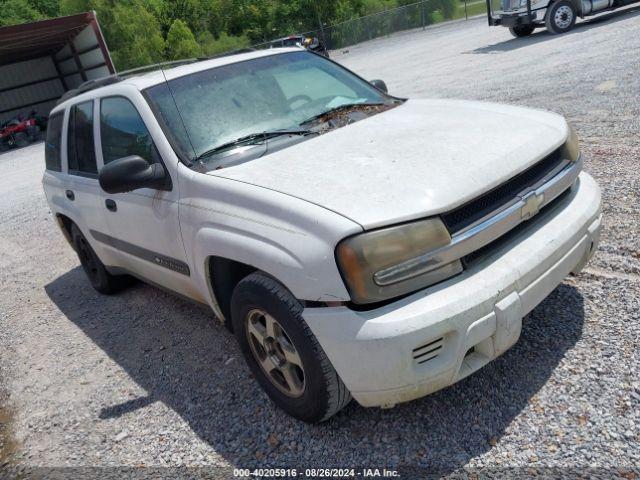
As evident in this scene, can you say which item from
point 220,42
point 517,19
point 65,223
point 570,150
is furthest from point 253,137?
point 220,42

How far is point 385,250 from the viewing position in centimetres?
221

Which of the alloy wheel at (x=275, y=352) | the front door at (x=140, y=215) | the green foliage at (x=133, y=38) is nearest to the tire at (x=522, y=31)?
the front door at (x=140, y=215)

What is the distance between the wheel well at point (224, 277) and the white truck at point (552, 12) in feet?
46.9

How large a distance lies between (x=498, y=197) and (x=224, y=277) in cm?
146

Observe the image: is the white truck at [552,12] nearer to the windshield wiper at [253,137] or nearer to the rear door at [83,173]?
the rear door at [83,173]

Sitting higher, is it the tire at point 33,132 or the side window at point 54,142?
the side window at point 54,142

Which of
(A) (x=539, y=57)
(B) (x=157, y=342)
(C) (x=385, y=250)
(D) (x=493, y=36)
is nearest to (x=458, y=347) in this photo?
(C) (x=385, y=250)

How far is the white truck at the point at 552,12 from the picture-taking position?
14.1 meters

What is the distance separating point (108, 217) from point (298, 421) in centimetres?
213

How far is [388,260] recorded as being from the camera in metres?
2.21

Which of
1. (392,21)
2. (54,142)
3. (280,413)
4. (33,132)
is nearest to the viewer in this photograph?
(280,413)

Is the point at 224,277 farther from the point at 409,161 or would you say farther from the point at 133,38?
the point at 133,38

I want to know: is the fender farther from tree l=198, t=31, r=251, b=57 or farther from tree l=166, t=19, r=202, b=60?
tree l=198, t=31, r=251, b=57

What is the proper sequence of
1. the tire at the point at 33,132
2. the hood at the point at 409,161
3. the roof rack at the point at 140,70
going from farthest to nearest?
the tire at the point at 33,132
the roof rack at the point at 140,70
the hood at the point at 409,161
